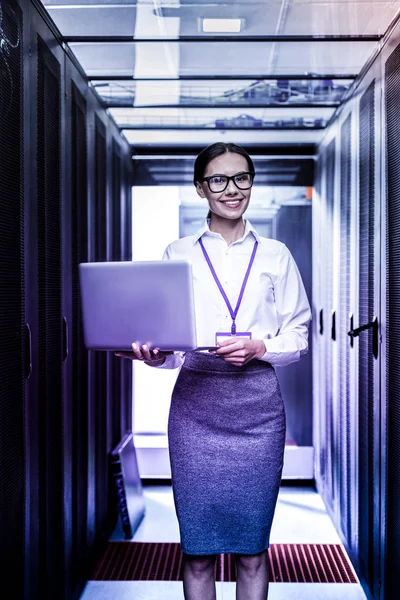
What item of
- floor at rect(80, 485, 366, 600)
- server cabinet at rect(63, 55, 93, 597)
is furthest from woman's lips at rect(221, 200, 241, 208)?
floor at rect(80, 485, 366, 600)

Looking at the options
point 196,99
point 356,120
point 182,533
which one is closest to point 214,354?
point 182,533

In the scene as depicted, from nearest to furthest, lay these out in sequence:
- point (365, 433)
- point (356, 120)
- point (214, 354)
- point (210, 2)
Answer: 1. point (214, 354)
2. point (210, 2)
3. point (365, 433)
4. point (356, 120)

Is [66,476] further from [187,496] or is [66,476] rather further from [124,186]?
[124,186]

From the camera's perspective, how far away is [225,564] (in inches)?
118

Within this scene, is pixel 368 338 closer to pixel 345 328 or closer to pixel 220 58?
pixel 345 328

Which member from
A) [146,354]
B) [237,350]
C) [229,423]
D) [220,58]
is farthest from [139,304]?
[220,58]

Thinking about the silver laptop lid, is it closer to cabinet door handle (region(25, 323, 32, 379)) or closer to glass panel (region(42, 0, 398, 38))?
cabinet door handle (region(25, 323, 32, 379))

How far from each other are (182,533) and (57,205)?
1.25m

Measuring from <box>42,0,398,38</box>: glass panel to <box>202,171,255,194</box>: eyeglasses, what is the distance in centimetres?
69

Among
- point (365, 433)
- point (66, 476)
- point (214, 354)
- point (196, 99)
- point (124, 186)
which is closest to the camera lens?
point (214, 354)

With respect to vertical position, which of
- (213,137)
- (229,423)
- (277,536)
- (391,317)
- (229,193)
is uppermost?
(213,137)

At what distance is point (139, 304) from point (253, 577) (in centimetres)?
99

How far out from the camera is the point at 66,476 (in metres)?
2.44

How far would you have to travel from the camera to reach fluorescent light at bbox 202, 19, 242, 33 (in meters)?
2.41
